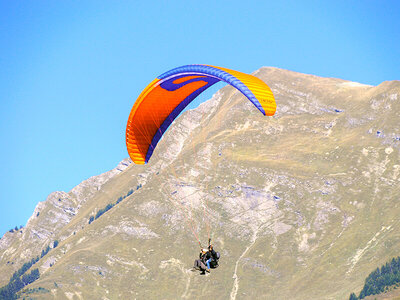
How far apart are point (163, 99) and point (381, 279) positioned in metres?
158

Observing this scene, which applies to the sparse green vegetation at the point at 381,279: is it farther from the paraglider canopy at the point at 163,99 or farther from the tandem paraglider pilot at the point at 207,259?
the tandem paraglider pilot at the point at 207,259

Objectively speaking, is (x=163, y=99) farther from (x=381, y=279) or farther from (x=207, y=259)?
(x=381, y=279)

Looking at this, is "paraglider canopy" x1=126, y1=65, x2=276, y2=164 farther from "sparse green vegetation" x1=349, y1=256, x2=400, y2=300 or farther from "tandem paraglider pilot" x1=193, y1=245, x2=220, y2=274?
"sparse green vegetation" x1=349, y1=256, x2=400, y2=300

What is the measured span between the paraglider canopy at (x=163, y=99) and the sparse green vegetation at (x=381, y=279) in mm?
152113

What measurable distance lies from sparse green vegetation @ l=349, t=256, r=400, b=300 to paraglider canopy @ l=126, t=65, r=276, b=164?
499 feet

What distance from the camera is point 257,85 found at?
4009 centimetres

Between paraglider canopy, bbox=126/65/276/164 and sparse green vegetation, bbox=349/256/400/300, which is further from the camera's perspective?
sparse green vegetation, bbox=349/256/400/300

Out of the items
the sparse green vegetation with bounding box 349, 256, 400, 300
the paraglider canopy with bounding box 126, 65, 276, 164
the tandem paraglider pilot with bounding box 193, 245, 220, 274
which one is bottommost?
the tandem paraglider pilot with bounding box 193, 245, 220, 274

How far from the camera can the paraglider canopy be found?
135ft

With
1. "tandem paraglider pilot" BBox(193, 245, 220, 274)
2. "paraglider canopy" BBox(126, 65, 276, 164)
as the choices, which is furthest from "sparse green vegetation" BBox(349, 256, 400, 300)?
"tandem paraglider pilot" BBox(193, 245, 220, 274)

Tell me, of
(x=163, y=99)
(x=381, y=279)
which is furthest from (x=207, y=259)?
(x=381, y=279)

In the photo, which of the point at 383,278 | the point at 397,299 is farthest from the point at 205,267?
the point at 383,278

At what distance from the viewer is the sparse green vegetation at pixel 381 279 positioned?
180750 mm

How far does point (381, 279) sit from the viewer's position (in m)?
184
